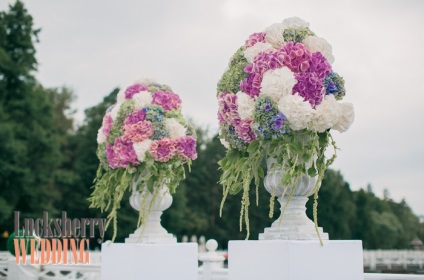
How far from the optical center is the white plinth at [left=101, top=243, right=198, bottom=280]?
17.7ft

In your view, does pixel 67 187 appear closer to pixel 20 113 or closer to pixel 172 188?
pixel 20 113

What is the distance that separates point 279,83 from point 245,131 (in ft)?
1.46

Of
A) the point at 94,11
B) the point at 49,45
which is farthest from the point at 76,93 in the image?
the point at 94,11

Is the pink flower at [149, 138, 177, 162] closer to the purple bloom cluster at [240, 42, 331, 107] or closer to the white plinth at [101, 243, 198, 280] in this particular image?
the white plinth at [101, 243, 198, 280]

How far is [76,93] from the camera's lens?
44219 mm

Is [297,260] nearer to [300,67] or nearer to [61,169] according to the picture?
[300,67]

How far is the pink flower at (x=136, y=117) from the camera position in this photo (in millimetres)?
5871

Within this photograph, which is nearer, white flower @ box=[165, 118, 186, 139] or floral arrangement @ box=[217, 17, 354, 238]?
floral arrangement @ box=[217, 17, 354, 238]

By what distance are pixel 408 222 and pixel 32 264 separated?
229 feet

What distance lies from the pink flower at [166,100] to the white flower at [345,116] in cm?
253

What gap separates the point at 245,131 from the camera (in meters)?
3.98


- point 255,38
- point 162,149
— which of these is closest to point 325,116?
point 255,38

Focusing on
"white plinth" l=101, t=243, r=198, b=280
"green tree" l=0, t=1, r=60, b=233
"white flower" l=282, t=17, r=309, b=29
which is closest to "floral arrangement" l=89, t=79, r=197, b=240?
"white plinth" l=101, t=243, r=198, b=280

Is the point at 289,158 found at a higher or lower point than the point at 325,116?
lower
